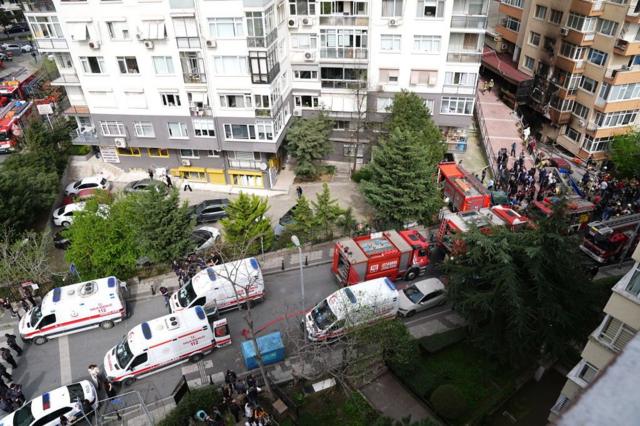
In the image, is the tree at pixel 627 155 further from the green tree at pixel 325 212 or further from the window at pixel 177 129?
the window at pixel 177 129

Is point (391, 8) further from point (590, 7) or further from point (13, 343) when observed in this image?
point (13, 343)

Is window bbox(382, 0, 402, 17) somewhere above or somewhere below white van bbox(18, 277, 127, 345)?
above

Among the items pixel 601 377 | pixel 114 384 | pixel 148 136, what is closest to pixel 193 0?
pixel 148 136

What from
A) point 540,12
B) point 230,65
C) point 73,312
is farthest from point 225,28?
point 540,12

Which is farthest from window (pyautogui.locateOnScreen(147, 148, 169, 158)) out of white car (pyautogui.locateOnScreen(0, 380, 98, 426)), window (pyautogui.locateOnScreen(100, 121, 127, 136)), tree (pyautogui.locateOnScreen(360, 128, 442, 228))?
white car (pyautogui.locateOnScreen(0, 380, 98, 426))

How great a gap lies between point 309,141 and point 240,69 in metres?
8.11

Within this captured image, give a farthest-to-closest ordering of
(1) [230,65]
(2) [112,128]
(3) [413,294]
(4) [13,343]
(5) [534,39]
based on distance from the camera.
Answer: (5) [534,39] → (2) [112,128] → (1) [230,65] → (3) [413,294] → (4) [13,343]

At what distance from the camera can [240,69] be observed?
1325 inches

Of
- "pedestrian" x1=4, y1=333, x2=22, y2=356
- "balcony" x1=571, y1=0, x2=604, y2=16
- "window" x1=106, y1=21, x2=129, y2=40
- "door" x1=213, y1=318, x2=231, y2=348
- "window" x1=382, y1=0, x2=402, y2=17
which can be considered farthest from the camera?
"balcony" x1=571, y1=0, x2=604, y2=16

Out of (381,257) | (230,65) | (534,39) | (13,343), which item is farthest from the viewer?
(534,39)

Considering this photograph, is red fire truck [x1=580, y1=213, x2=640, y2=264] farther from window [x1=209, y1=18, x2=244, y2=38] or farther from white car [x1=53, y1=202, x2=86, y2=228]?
white car [x1=53, y1=202, x2=86, y2=228]

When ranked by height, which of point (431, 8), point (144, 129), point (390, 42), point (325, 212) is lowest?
point (325, 212)

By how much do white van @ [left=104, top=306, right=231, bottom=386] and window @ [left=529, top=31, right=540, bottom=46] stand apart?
44509 mm

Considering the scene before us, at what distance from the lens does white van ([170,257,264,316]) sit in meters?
24.5
